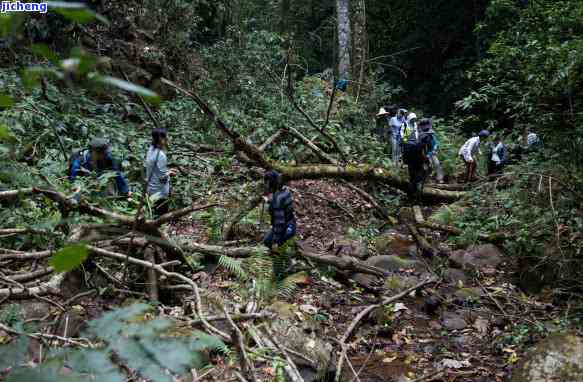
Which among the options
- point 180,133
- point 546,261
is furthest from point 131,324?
point 180,133

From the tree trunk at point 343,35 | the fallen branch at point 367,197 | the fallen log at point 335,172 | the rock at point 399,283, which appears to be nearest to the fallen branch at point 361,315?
the rock at point 399,283

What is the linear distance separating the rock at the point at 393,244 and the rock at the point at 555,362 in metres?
4.06

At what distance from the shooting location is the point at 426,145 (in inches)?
386

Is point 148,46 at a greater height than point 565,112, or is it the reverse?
point 148,46

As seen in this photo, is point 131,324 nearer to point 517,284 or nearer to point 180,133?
point 517,284

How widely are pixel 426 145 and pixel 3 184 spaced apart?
7.89m

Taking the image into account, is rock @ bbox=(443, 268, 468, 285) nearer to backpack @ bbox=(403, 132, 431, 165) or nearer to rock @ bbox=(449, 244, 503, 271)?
rock @ bbox=(449, 244, 503, 271)

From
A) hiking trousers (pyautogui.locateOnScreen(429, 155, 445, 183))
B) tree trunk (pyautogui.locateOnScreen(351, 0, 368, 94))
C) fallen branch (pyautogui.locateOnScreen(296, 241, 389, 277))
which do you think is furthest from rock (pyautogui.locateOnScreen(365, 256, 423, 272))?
tree trunk (pyautogui.locateOnScreen(351, 0, 368, 94))

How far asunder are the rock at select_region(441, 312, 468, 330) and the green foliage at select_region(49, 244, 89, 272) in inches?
222

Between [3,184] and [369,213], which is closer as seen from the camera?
[3,184]

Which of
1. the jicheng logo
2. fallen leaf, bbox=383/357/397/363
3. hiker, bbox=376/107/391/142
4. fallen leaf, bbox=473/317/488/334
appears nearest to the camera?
the jicheng logo

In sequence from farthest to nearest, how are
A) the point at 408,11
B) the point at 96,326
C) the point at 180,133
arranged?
the point at 408,11
the point at 180,133
the point at 96,326

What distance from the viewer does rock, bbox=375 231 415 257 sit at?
8.18m

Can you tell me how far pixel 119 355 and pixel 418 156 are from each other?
9.25 metres
